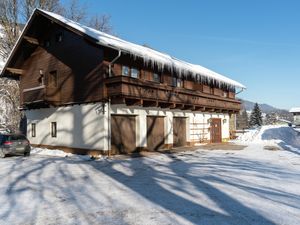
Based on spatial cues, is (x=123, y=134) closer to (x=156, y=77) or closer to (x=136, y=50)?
(x=136, y=50)

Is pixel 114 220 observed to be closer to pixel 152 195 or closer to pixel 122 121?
pixel 152 195

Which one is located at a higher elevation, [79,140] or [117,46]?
[117,46]

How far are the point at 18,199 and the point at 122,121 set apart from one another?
434 inches

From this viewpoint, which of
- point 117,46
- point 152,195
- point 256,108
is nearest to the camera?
point 152,195

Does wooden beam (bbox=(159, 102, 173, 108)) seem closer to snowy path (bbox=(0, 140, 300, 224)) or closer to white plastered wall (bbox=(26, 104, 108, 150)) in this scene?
white plastered wall (bbox=(26, 104, 108, 150))

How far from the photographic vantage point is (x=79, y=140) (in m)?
19.2

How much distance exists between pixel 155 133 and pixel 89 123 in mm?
4860

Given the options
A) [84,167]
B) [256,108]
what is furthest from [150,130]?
[256,108]

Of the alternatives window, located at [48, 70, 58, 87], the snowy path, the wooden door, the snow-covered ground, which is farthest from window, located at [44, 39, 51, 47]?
the wooden door

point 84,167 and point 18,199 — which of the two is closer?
point 18,199

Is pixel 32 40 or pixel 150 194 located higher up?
pixel 32 40

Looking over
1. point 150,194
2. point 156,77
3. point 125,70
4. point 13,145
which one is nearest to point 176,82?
point 156,77

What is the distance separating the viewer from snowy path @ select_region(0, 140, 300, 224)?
21.5 feet

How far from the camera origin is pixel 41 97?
808 inches
